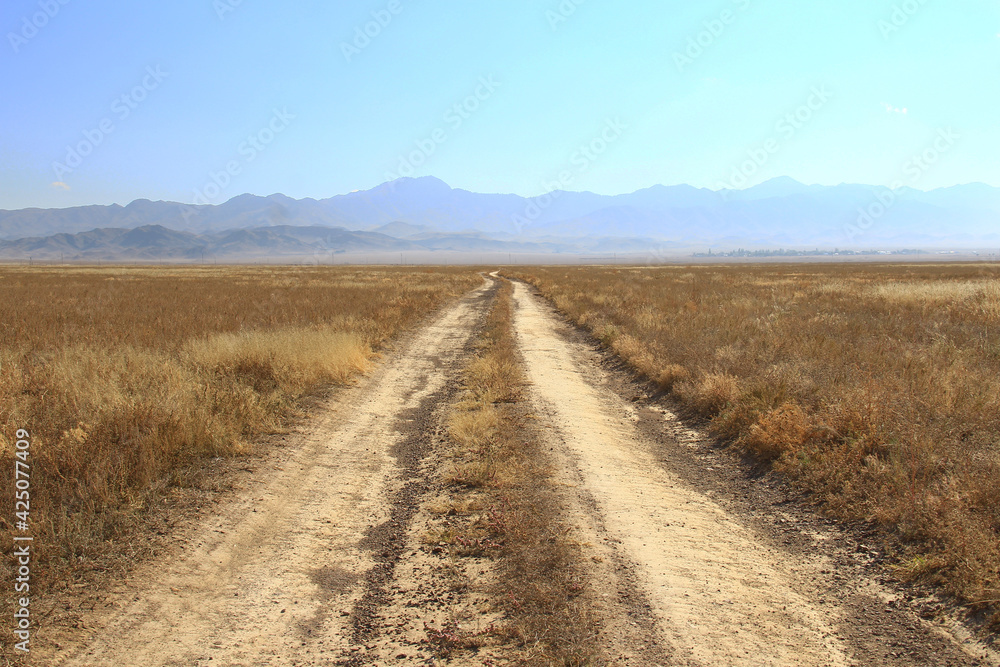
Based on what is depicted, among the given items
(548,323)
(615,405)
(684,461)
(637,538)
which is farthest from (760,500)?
(548,323)

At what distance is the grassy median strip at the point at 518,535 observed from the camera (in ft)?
11.3

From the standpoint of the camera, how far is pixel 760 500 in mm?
5910

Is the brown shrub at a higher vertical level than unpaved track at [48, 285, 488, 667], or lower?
higher

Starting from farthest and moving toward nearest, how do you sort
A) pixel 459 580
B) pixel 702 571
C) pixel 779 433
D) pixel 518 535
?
pixel 779 433, pixel 518 535, pixel 702 571, pixel 459 580

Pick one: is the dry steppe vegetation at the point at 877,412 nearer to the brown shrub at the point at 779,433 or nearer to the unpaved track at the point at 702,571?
the brown shrub at the point at 779,433

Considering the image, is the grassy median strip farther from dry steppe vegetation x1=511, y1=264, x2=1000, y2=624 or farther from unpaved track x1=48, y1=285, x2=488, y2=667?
dry steppe vegetation x1=511, y1=264, x2=1000, y2=624

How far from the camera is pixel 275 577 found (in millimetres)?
4215

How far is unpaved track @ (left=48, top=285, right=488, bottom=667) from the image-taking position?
11.1 ft

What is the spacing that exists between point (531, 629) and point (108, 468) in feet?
14.9

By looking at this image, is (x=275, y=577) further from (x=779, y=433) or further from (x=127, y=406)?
(x=779, y=433)

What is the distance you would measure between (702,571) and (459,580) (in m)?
2.00

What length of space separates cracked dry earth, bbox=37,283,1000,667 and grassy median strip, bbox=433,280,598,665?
0.48 ft

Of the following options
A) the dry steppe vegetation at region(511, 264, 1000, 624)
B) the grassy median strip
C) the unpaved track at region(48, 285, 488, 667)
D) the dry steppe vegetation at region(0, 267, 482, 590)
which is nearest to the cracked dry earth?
the unpaved track at region(48, 285, 488, 667)

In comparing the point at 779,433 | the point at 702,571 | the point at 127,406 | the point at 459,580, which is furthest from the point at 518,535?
the point at 127,406
